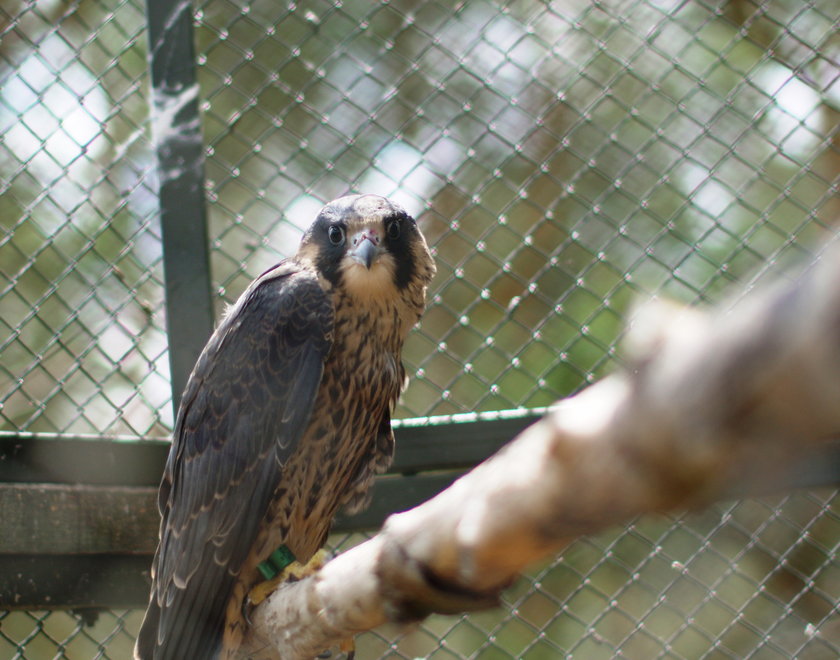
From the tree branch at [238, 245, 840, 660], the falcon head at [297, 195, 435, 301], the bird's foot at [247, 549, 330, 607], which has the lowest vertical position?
the bird's foot at [247, 549, 330, 607]

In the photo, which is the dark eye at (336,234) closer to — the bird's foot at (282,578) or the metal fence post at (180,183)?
the metal fence post at (180,183)

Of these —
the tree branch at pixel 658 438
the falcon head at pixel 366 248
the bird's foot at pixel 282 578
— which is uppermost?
the tree branch at pixel 658 438

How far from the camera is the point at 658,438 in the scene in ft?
2.05

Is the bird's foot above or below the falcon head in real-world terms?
below

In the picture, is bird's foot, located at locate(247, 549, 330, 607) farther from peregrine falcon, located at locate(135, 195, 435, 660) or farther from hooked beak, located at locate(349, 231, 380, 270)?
hooked beak, located at locate(349, 231, 380, 270)

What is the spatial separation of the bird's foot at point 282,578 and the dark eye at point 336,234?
825mm

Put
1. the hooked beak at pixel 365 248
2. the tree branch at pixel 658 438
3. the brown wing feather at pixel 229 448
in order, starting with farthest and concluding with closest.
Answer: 1. the hooked beak at pixel 365 248
2. the brown wing feather at pixel 229 448
3. the tree branch at pixel 658 438

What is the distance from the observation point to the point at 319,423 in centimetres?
218

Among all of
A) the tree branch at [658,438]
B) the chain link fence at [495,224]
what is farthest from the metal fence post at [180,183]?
the tree branch at [658,438]

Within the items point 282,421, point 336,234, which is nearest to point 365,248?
point 336,234

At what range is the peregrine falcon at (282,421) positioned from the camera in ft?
6.71

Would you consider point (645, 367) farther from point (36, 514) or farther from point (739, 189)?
point (739, 189)

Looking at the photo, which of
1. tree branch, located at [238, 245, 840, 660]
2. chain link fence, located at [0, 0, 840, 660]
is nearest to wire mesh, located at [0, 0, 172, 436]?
chain link fence, located at [0, 0, 840, 660]

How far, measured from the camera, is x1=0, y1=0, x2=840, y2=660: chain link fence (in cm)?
292
